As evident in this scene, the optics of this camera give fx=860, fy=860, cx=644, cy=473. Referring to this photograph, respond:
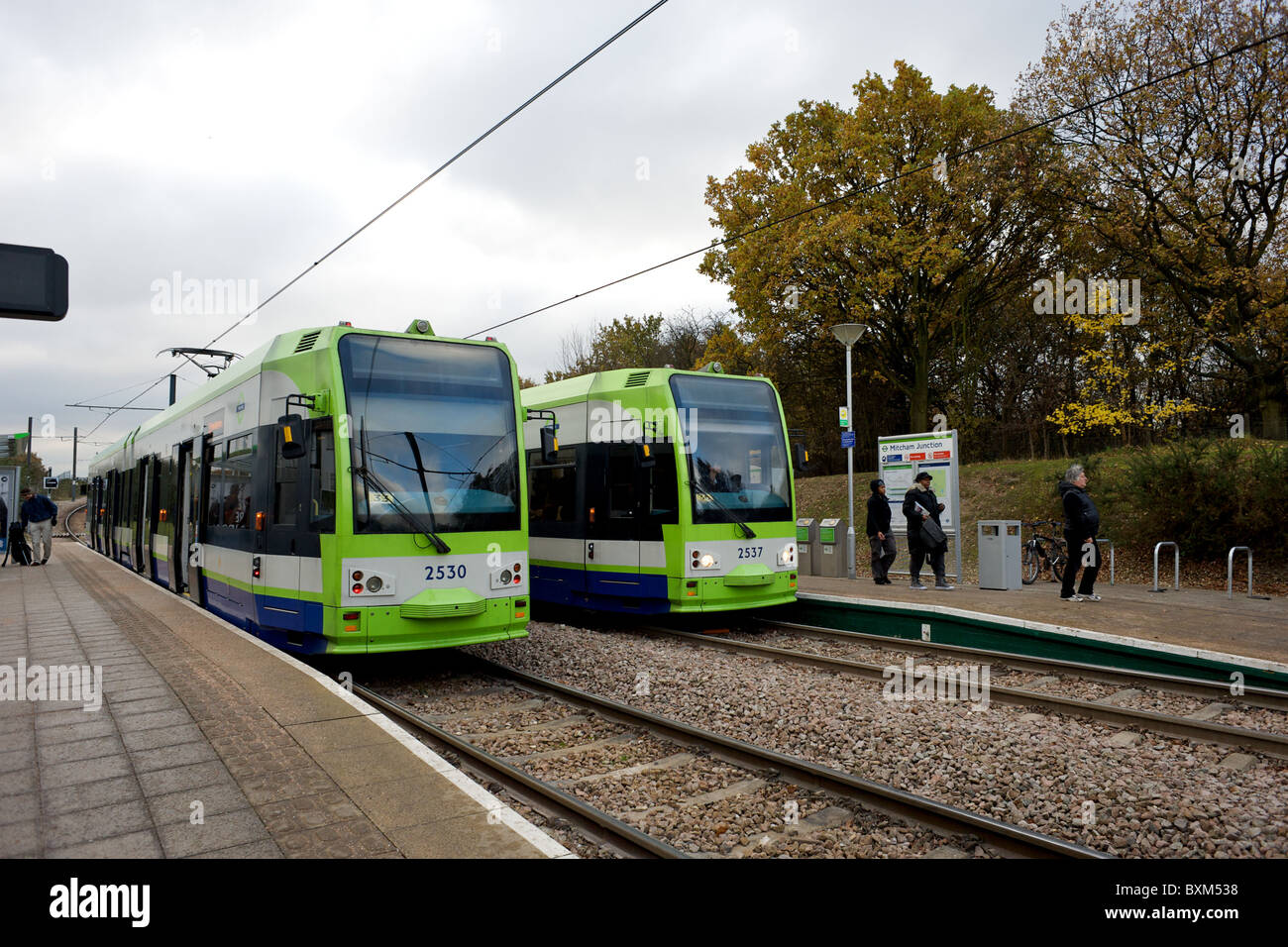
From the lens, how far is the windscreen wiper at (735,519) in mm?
10656

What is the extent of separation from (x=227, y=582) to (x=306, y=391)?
3.05m

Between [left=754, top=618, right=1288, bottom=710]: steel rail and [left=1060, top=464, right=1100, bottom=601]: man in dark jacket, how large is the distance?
8.96 ft

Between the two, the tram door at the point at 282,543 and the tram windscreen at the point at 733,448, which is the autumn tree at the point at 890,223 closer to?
the tram windscreen at the point at 733,448

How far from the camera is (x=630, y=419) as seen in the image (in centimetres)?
1103

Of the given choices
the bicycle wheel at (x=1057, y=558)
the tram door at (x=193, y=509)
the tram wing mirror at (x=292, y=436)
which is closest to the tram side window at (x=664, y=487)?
the tram wing mirror at (x=292, y=436)

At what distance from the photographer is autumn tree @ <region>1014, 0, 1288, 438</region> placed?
17953mm

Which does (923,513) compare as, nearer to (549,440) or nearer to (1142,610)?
(1142,610)

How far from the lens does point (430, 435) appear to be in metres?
7.95

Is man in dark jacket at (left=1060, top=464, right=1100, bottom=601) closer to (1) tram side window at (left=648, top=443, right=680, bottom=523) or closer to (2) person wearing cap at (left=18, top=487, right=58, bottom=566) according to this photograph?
(1) tram side window at (left=648, top=443, right=680, bottom=523)

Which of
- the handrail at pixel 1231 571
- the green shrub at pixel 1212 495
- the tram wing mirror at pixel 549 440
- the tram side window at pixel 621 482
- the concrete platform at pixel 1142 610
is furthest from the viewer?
the green shrub at pixel 1212 495

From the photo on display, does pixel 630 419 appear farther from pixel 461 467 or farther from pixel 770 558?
pixel 461 467

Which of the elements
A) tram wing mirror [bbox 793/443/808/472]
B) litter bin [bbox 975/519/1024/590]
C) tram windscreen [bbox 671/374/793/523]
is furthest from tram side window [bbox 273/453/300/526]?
litter bin [bbox 975/519/1024/590]

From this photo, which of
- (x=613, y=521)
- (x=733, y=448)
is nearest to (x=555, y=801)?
(x=613, y=521)

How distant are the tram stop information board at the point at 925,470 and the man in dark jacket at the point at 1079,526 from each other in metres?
2.04
